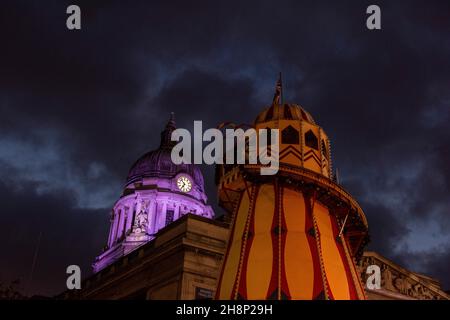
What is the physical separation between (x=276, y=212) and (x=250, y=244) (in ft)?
3.93

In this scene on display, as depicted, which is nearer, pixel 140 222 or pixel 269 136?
pixel 269 136

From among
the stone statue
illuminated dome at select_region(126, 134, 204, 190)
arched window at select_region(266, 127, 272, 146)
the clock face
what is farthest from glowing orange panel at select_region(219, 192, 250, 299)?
illuminated dome at select_region(126, 134, 204, 190)

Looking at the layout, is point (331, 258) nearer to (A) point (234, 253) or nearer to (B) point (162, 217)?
(A) point (234, 253)

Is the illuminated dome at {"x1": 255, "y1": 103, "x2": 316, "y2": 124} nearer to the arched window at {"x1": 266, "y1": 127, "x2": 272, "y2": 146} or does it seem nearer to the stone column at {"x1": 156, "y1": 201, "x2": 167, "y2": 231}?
the arched window at {"x1": 266, "y1": 127, "x2": 272, "y2": 146}

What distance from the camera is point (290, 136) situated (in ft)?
53.8

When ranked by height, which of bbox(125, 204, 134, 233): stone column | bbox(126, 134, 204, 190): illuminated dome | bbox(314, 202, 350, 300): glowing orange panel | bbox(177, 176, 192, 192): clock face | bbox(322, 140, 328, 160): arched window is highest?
bbox(126, 134, 204, 190): illuminated dome

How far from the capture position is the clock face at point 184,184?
2808 inches

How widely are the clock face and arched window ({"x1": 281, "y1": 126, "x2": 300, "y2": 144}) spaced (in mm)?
55278

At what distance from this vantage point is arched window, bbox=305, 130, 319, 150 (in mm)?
16536

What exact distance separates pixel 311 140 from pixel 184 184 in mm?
56040

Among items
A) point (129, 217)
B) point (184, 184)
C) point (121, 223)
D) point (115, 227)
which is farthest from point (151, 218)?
point (184, 184)

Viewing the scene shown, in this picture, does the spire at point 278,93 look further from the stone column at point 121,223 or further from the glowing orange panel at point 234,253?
the stone column at point 121,223

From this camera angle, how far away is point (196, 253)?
32125 millimetres

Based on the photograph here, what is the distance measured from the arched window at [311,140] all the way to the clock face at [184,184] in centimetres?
5513
